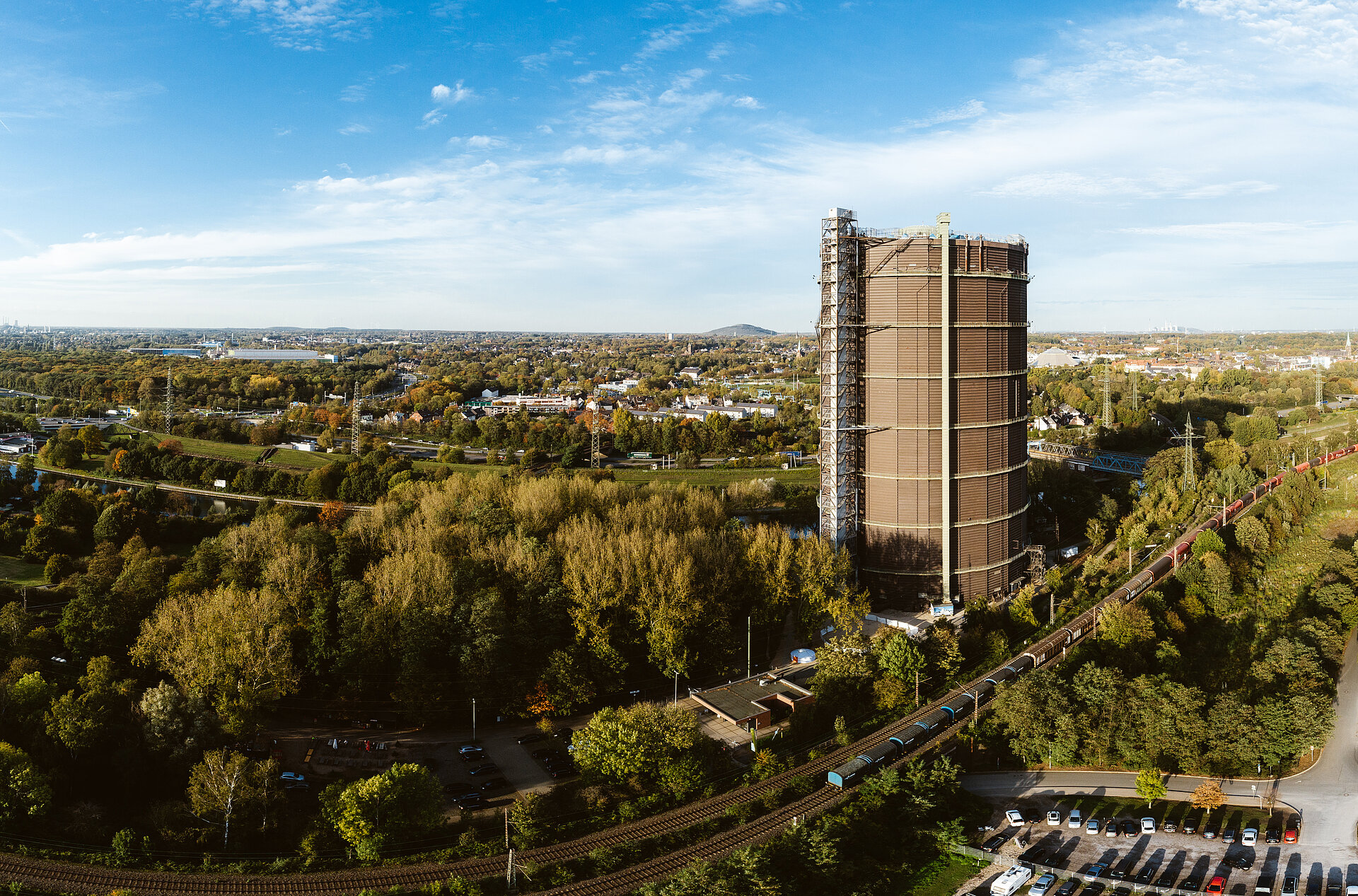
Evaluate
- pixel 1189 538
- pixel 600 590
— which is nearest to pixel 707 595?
pixel 600 590

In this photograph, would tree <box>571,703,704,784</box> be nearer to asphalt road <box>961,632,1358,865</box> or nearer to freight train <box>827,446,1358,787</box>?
freight train <box>827,446,1358,787</box>

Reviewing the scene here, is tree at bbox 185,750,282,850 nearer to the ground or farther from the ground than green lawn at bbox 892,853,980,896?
farther from the ground

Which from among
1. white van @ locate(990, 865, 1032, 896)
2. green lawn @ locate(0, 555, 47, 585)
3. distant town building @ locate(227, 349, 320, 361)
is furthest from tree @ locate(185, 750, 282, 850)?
distant town building @ locate(227, 349, 320, 361)

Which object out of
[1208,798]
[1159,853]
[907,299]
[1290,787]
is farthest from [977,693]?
[907,299]

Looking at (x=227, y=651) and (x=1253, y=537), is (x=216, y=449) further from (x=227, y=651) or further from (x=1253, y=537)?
(x=1253, y=537)

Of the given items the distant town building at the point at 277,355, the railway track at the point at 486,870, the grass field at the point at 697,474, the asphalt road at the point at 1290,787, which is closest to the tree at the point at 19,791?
the railway track at the point at 486,870

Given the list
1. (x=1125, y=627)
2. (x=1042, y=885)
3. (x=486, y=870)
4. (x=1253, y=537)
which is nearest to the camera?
(x=486, y=870)

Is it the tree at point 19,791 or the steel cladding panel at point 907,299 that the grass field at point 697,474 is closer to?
the steel cladding panel at point 907,299
